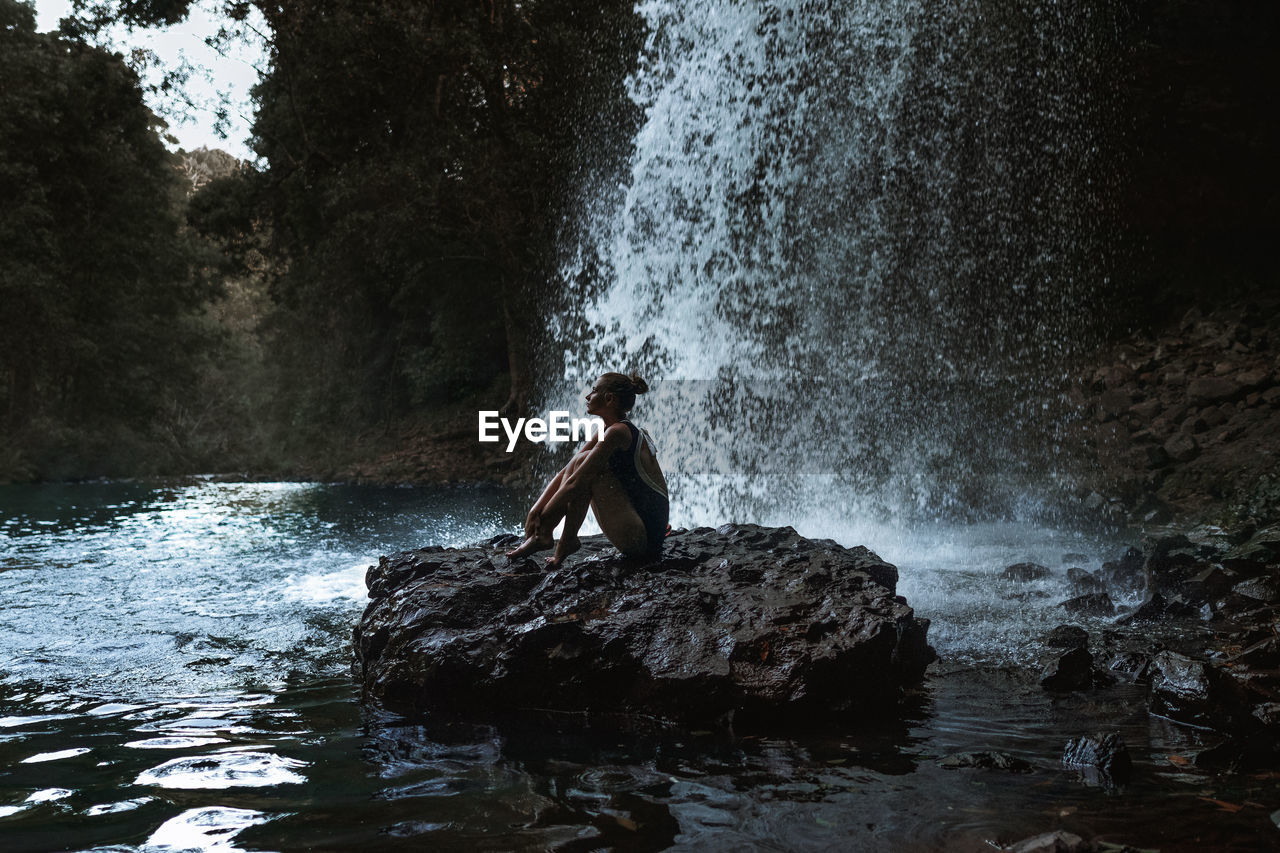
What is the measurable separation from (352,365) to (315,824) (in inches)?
1193

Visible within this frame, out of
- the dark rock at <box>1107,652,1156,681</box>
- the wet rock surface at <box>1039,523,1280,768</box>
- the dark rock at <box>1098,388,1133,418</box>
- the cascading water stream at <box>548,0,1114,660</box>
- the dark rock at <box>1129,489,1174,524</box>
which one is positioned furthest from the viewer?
the cascading water stream at <box>548,0,1114,660</box>

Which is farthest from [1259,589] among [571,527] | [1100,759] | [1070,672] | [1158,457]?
[1158,457]

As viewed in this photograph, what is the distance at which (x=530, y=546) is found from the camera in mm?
5742

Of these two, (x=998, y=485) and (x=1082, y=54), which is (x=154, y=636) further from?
(x=1082, y=54)

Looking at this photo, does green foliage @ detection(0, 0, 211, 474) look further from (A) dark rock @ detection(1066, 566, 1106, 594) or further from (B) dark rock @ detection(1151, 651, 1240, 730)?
(B) dark rock @ detection(1151, 651, 1240, 730)

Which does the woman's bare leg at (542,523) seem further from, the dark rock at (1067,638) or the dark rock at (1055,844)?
the dark rock at (1055,844)

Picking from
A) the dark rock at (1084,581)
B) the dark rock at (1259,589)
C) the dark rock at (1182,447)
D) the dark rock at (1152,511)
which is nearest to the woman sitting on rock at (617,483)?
the dark rock at (1084,581)

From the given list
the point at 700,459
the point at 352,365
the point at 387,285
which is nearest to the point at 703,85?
the point at 700,459

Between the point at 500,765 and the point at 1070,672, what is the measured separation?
2.86 meters

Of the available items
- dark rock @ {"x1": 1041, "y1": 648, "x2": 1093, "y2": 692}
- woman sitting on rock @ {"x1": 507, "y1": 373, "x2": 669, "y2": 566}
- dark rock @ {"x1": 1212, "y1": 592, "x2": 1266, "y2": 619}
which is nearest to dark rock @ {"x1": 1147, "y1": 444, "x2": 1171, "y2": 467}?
Result: dark rock @ {"x1": 1212, "y1": 592, "x2": 1266, "y2": 619}

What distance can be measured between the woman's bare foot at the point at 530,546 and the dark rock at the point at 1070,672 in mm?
2951

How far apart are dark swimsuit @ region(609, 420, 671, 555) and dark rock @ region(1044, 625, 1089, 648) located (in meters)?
2.42

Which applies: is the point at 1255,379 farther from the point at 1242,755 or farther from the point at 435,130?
the point at 435,130

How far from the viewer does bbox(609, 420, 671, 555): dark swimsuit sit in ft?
17.5
